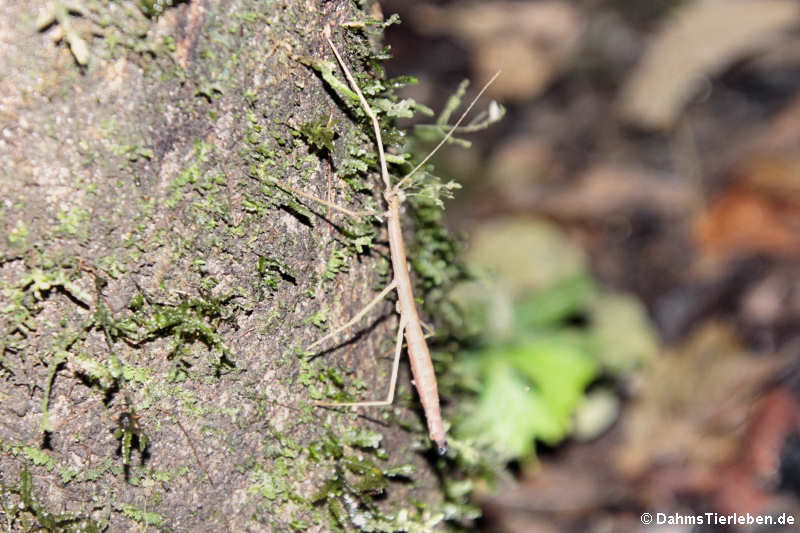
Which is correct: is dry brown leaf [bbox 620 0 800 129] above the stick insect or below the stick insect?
above

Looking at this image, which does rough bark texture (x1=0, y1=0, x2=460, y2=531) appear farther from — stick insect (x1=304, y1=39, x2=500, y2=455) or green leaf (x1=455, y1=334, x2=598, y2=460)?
green leaf (x1=455, y1=334, x2=598, y2=460)

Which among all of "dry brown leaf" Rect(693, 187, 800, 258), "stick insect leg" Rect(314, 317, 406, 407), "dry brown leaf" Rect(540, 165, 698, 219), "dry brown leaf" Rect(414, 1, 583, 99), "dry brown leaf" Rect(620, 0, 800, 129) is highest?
"dry brown leaf" Rect(414, 1, 583, 99)

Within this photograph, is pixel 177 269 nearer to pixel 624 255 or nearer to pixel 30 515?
pixel 30 515

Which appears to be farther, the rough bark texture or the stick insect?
the stick insect

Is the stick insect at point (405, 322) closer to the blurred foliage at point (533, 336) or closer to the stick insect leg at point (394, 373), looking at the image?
the stick insect leg at point (394, 373)

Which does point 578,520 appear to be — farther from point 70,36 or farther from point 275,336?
point 70,36

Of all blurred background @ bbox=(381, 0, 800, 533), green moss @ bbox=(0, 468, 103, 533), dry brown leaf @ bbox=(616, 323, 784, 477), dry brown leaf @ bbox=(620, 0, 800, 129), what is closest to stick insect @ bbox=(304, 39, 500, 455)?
blurred background @ bbox=(381, 0, 800, 533)

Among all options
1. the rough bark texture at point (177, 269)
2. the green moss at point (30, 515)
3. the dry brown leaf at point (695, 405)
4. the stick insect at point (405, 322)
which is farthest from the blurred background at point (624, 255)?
the green moss at point (30, 515)
